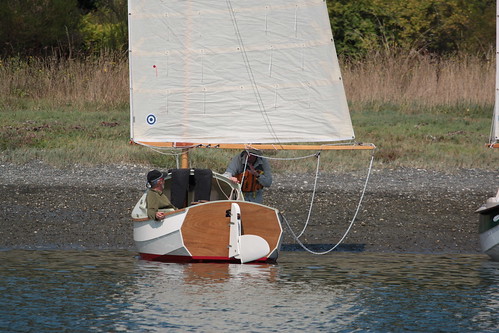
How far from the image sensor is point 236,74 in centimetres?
1644

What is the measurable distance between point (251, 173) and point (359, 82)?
52.3ft

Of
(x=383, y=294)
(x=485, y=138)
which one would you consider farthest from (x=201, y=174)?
(x=485, y=138)

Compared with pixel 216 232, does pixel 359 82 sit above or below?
above

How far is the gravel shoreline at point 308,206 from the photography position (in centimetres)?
1834

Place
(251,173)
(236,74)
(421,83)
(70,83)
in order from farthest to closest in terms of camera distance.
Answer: (421,83), (70,83), (236,74), (251,173)

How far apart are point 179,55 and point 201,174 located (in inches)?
74.8

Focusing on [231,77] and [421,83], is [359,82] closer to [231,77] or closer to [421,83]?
[421,83]

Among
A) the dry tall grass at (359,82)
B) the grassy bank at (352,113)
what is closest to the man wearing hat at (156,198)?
the grassy bank at (352,113)

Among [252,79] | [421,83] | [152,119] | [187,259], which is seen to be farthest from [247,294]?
[421,83]

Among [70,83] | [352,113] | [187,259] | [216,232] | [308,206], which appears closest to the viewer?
[216,232]

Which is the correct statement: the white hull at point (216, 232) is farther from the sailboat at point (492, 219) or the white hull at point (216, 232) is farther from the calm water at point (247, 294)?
the sailboat at point (492, 219)

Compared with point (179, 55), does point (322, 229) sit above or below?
below

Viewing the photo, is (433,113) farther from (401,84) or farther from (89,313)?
(89,313)

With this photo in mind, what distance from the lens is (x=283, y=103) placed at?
16.5m
